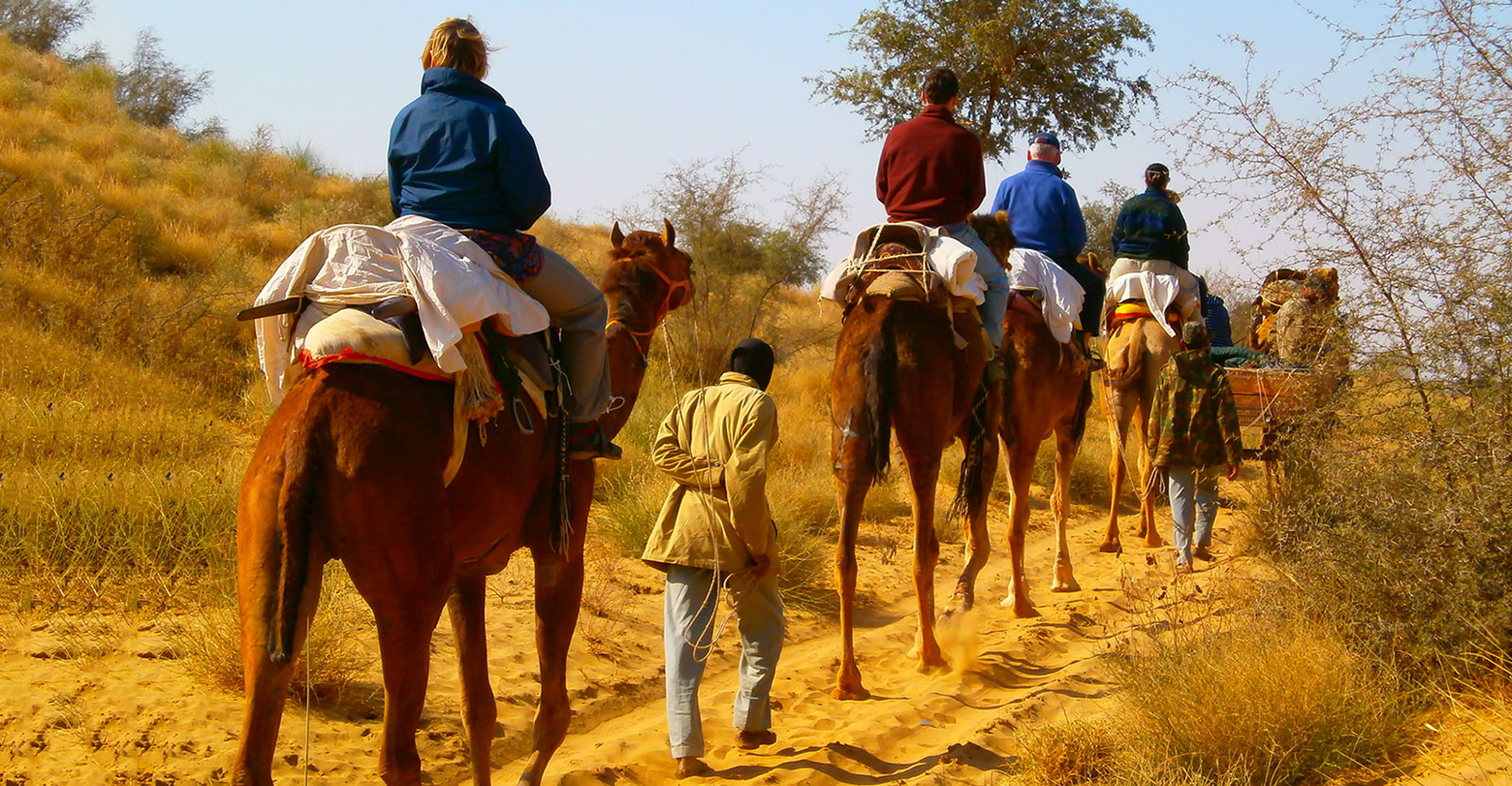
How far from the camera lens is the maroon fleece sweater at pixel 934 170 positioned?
8.02 metres

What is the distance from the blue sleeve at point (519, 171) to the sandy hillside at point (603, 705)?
250 centimetres

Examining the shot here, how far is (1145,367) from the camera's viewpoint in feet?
37.7

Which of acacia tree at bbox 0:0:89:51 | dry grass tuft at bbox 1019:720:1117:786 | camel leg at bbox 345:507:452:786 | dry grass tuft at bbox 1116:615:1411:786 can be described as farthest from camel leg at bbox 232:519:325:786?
acacia tree at bbox 0:0:89:51

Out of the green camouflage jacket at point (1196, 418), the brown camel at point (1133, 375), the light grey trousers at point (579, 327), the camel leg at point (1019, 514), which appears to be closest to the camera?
the light grey trousers at point (579, 327)

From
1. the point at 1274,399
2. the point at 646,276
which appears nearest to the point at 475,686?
the point at 646,276

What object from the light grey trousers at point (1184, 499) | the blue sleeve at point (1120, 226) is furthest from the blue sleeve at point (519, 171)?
the blue sleeve at point (1120, 226)

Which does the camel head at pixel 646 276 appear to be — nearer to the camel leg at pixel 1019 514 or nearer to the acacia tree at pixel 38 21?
the camel leg at pixel 1019 514

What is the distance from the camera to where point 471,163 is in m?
4.82

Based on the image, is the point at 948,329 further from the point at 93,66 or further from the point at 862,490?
the point at 93,66

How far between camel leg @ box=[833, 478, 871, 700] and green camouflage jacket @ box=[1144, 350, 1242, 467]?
4.09m

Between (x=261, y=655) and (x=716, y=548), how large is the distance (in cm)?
257

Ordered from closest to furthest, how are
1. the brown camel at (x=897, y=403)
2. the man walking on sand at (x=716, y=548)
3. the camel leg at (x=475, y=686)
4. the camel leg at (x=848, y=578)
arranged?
the camel leg at (x=475, y=686), the man walking on sand at (x=716, y=548), the camel leg at (x=848, y=578), the brown camel at (x=897, y=403)

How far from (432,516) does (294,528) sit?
448mm

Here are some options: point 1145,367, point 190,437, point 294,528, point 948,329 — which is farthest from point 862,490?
point 190,437
